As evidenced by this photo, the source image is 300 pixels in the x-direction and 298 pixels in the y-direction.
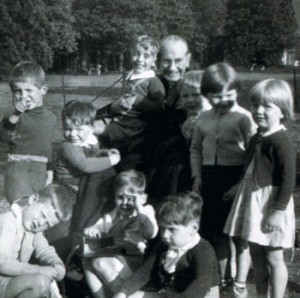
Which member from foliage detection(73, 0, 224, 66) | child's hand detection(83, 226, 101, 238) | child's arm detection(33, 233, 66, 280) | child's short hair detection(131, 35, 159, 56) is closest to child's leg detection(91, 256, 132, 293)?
child's hand detection(83, 226, 101, 238)

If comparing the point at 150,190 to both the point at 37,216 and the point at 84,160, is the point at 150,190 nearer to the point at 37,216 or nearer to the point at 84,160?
the point at 84,160

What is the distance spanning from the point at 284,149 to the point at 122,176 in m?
0.98

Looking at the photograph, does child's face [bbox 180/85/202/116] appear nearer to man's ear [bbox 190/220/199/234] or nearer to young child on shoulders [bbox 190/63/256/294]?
young child on shoulders [bbox 190/63/256/294]

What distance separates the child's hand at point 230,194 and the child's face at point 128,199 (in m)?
0.49

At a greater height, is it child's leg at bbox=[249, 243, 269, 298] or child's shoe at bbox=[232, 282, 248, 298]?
child's leg at bbox=[249, 243, 269, 298]

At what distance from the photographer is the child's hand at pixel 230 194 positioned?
13.6 ft

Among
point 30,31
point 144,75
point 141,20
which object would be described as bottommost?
point 144,75

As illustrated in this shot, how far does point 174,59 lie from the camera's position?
443cm

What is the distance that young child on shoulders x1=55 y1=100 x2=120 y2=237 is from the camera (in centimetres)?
432

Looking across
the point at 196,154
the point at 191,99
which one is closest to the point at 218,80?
the point at 191,99

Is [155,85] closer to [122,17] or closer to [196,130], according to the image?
[196,130]

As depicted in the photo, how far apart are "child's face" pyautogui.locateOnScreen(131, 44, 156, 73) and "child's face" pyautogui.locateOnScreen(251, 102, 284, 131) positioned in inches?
37.1

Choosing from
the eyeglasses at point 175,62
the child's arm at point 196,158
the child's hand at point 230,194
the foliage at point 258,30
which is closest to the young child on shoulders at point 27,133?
the eyeglasses at point 175,62

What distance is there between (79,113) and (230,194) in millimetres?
1036
